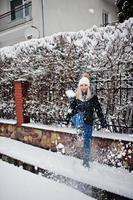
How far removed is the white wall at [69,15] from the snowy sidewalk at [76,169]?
26.7 ft

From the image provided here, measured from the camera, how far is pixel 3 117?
930cm

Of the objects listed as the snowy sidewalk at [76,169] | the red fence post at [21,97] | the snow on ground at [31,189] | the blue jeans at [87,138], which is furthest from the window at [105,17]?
the snow on ground at [31,189]

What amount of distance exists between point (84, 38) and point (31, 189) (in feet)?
12.7

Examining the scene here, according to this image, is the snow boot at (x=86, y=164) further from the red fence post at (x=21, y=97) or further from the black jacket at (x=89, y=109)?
the red fence post at (x=21, y=97)

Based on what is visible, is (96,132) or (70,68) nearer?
(96,132)

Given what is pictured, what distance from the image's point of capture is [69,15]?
1430 centimetres

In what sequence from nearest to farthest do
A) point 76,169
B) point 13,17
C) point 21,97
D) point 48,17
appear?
point 76,169, point 21,97, point 48,17, point 13,17

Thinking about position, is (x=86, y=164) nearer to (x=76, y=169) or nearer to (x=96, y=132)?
(x=76, y=169)

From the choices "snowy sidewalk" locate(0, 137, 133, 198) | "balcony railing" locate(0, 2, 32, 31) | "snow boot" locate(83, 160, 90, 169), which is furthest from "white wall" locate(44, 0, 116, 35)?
"snow boot" locate(83, 160, 90, 169)

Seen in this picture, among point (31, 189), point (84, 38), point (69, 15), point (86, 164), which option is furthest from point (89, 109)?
point (69, 15)

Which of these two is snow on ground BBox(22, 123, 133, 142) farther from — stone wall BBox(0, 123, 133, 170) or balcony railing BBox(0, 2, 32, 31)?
balcony railing BBox(0, 2, 32, 31)

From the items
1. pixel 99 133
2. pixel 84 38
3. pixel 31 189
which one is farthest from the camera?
→ pixel 84 38

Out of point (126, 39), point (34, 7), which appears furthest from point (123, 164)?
point (34, 7)

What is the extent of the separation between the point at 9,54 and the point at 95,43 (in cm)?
320
